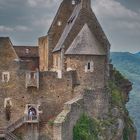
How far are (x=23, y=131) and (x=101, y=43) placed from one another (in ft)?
43.7

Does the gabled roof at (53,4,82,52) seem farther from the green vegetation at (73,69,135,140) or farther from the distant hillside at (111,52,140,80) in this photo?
the distant hillside at (111,52,140,80)

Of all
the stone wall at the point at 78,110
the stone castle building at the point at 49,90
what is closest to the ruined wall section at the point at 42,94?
the stone castle building at the point at 49,90

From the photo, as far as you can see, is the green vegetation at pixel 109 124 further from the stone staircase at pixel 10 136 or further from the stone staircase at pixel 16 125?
the stone staircase at pixel 10 136

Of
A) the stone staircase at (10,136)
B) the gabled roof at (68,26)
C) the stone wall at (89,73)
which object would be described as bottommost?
the stone staircase at (10,136)

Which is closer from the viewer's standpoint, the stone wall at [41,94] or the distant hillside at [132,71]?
the stone wall at [41,94]

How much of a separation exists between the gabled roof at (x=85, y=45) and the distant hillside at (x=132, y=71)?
6443 centimetres

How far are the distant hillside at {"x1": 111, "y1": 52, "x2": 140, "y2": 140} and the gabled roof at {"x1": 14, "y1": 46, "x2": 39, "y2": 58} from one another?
54.5 m

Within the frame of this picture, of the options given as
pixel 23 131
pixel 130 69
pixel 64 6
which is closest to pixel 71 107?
pixel 23 131

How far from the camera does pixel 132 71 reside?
15888 centimetres

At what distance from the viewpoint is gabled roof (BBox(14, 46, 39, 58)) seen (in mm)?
84188

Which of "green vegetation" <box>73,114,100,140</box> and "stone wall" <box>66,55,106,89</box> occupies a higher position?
"stone wall" <box>66,55,106,89</box>

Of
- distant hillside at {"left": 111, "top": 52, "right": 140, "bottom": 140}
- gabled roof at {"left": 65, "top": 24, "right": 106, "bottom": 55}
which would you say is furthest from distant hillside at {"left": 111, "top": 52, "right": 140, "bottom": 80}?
gabled roof at {"left": 65, "top": 24, "right": 106, "bottom": 55}

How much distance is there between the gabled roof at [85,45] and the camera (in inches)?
2859

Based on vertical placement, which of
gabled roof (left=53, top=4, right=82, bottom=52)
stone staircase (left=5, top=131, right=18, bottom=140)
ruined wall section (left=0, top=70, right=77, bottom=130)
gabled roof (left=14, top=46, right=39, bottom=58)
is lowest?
stone staircase (left=5, top=131, right=18, bottom=140)
